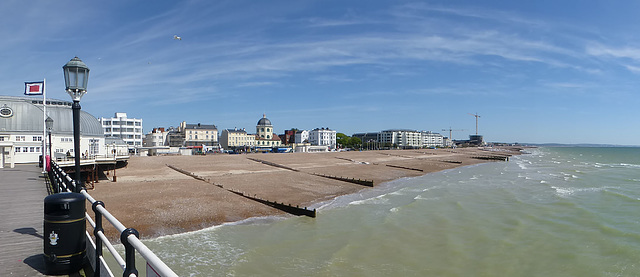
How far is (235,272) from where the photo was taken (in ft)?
38.1

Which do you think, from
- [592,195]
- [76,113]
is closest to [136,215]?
[76,113]

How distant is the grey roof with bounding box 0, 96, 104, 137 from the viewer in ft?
143

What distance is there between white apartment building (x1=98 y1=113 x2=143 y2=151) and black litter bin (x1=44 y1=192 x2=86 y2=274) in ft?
398

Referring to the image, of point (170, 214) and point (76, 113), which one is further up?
point (76, 113)

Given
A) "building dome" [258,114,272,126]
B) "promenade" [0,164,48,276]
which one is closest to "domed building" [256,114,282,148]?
"building dome" [258,114,272,126]

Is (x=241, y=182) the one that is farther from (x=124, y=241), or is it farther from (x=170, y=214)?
(x=124, y=241)

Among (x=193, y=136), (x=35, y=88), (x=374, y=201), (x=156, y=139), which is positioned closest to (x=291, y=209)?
(x=374, y=201)

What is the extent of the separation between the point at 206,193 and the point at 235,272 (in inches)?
607

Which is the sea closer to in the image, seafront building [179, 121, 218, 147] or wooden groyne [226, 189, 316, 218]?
wooden groyne [226, 189, 316, 218]

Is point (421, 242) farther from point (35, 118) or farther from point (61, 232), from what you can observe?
point (35, 118)

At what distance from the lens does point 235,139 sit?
14788cm

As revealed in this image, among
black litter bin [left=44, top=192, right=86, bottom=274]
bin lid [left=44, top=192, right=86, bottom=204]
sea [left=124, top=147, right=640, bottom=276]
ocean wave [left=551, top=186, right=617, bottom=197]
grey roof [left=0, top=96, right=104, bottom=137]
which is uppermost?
grey roof [left=0, top=96, right=104, bottom=137]

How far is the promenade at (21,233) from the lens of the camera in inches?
245

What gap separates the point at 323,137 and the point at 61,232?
17339 cm
